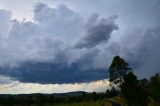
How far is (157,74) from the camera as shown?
14138 cm

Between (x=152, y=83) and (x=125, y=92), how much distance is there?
39548mm

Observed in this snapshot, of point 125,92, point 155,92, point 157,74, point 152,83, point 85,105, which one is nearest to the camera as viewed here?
point 125,92

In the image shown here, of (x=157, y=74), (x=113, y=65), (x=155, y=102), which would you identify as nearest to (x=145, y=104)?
(x=113, y=65)

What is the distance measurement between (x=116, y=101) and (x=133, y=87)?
2699 cm

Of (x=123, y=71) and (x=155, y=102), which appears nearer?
(x=123, y=71)

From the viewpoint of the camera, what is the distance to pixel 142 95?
89.4 metres

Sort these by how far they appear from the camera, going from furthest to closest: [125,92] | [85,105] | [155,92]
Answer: [85,105] → [155,92] → [125,92]

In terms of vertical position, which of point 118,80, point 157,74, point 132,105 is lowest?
point 132,105

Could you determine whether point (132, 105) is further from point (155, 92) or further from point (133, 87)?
point (155, 92)

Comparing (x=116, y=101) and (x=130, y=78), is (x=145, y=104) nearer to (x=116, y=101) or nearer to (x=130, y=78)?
(x=130, y=78)

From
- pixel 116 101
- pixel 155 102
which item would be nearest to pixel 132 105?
pixel 116 101

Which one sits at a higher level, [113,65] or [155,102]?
[113,65]

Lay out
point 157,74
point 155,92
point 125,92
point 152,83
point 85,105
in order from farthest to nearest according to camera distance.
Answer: point 85,105 < point 157,74 < point 152,83 < point 155,92 < point 125,92

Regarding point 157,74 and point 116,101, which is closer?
point 116,101
